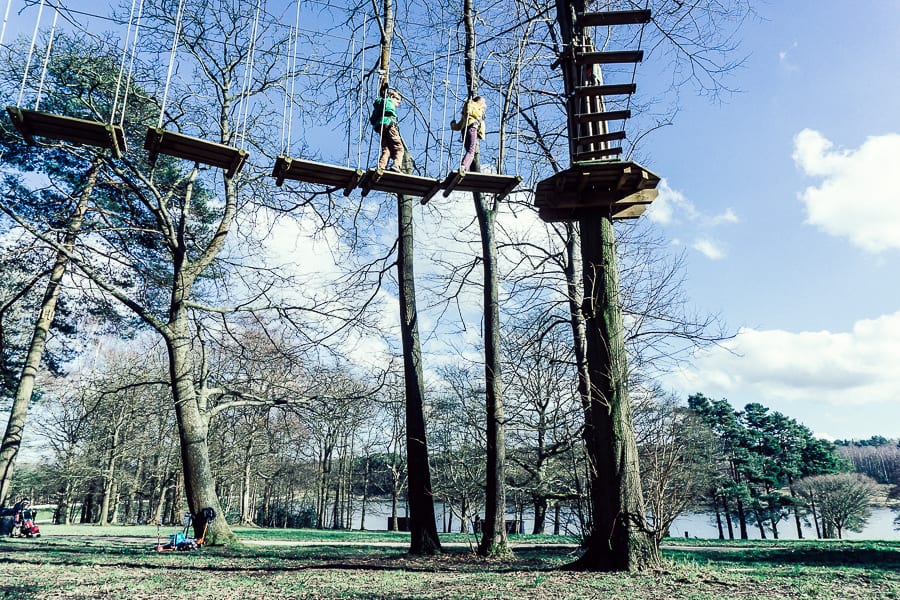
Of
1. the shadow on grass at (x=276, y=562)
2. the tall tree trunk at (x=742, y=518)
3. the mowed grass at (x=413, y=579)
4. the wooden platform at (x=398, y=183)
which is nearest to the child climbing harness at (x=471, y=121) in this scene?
the wooden platform at (x=398, y=183)

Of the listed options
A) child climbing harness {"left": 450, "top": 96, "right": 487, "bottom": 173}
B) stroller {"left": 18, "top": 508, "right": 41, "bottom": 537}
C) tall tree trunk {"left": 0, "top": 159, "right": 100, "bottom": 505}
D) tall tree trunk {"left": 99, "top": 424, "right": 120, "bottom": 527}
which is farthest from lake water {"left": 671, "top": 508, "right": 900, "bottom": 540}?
child climbing harness {"left": 450, "top": 96, "right": 487, "bottom": 173}

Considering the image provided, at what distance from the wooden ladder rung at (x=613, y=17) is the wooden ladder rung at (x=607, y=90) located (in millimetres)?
1138

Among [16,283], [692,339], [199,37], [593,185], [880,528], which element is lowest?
[880,528]

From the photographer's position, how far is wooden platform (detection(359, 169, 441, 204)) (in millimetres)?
7230

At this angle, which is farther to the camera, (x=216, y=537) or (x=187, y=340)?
(x=187, y=340)

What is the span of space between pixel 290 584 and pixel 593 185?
626cm

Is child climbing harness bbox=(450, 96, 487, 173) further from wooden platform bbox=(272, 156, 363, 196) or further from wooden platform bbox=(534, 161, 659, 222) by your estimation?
wooden platform bbox=(272, 156, 363, 196)

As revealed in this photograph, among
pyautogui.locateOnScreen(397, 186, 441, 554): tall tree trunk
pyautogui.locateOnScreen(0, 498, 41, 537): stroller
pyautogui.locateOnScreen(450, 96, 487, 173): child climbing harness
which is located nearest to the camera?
pyautogui.locateOnScreen(450, 96, 487, 173): child climbing harness

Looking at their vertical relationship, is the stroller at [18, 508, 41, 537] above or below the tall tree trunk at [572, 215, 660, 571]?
below

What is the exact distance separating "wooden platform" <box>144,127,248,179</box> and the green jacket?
8.12 feet

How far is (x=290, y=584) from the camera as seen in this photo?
21.3 feet

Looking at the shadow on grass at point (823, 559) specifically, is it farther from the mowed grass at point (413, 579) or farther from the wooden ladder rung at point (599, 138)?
the wooden ladder rung at point (599, 138)

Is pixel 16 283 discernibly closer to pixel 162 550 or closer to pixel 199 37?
pixel 199 37

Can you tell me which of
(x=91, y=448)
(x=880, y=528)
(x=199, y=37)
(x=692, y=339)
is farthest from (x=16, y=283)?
(x=880, y=528)
